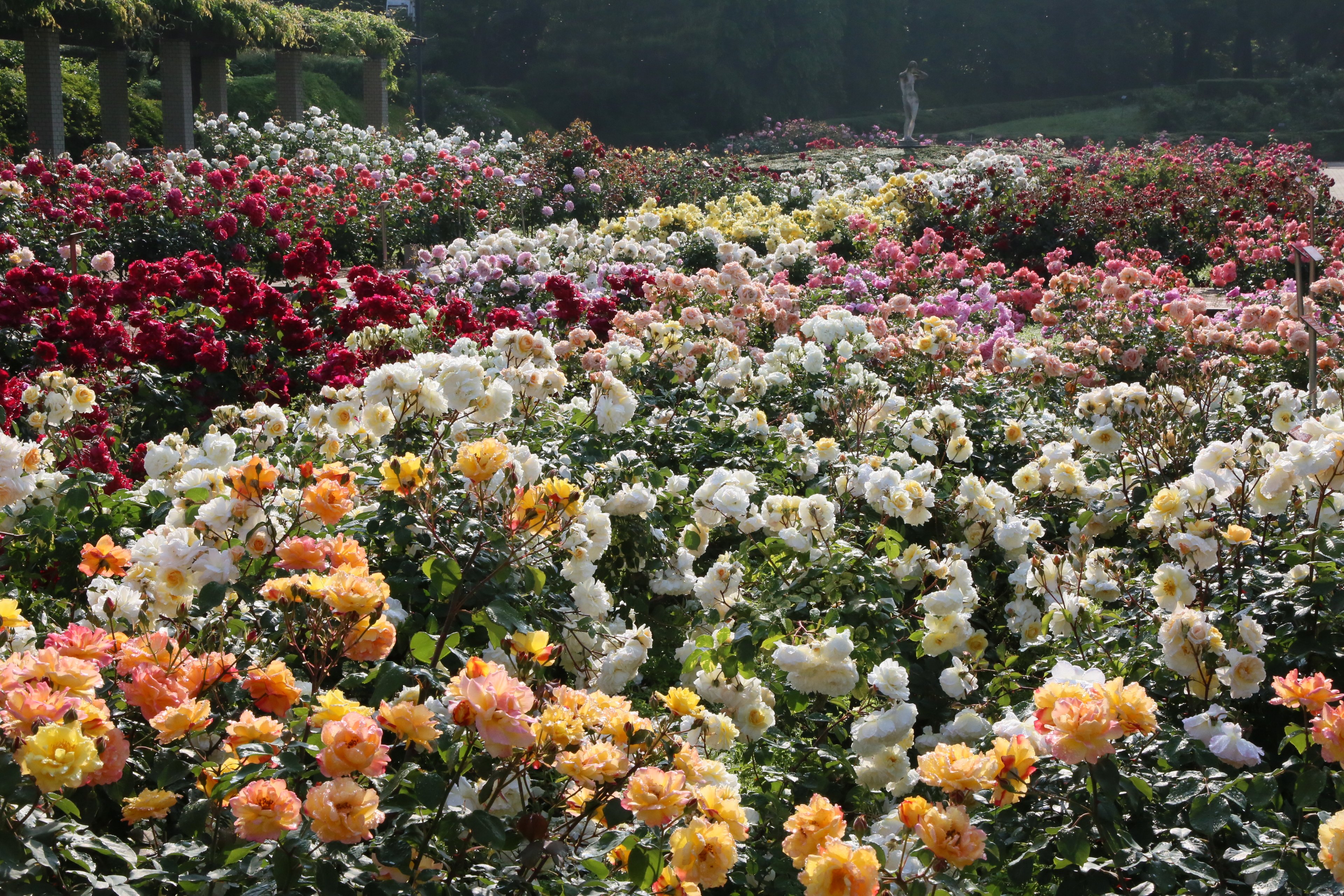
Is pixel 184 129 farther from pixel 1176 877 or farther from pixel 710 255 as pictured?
pixel 1176 877

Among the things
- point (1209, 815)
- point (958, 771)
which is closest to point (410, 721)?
point (958, 771)

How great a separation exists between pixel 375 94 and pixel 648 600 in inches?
898

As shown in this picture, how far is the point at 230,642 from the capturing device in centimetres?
180

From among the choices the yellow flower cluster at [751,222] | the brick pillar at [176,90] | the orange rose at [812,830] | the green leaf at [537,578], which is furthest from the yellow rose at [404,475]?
the brick pillar at [176,90]

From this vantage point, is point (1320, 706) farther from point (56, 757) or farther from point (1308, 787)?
point (56, 757)

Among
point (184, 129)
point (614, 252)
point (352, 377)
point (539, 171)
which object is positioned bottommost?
point (352, 377)

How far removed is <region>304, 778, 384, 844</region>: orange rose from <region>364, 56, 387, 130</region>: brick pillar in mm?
23514

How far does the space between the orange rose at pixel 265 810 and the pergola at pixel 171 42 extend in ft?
48.6

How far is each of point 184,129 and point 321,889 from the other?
1790 cm

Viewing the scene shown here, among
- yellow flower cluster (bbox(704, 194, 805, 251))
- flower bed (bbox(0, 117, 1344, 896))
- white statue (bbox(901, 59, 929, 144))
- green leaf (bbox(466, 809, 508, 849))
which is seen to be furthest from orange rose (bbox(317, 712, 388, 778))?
white statue (bbox(901, 59, 929, 144))

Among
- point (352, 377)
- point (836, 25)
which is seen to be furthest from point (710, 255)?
point (836, 25)

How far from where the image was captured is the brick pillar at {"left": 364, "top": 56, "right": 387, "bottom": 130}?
23047mm

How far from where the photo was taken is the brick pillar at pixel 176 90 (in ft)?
54.4

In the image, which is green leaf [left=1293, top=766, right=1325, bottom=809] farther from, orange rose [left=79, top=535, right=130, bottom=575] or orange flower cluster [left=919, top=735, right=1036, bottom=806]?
orange rose [left=79, top=535, right=130, bottom=575]
